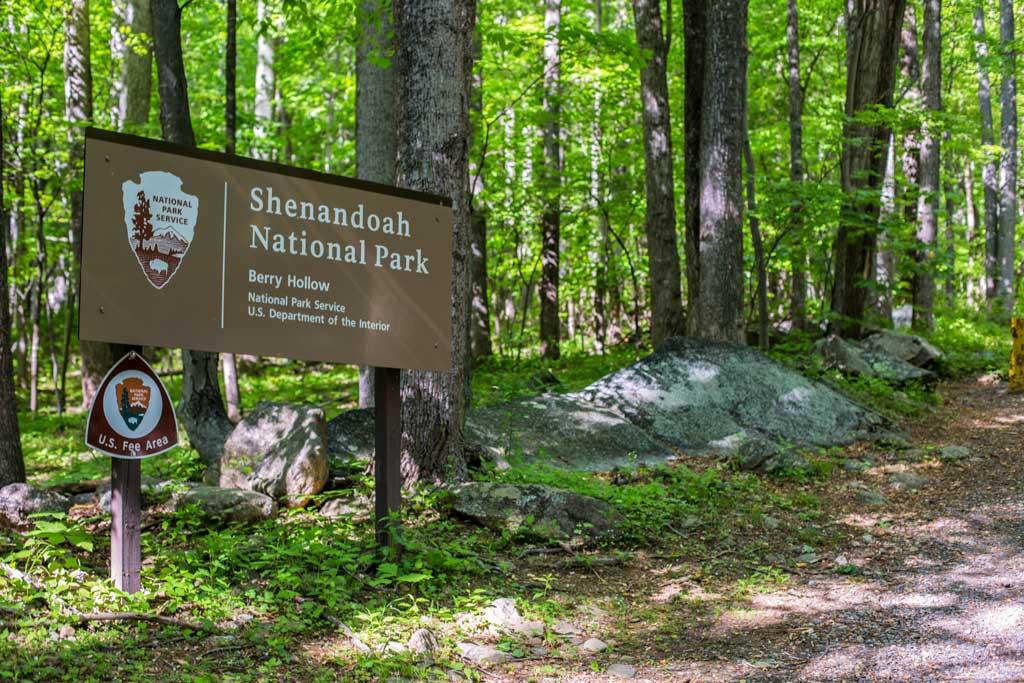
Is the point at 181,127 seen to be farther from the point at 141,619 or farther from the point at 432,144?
the point at 141,619

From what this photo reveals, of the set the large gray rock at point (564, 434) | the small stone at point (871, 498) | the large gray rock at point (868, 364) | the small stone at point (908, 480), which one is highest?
the large gray rock at point (868, 364)

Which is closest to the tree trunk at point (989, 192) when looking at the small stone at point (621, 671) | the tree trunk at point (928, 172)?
the tree trunk at point (928, 172)

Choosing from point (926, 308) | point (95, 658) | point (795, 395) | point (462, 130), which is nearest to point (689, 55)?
point (795, 395)

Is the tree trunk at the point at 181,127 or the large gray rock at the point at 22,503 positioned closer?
the large gray rock at the point at 22,503

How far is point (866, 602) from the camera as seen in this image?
5098mm

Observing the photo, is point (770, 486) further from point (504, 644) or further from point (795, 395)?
point (504, 644)

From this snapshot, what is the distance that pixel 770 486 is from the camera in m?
7.62

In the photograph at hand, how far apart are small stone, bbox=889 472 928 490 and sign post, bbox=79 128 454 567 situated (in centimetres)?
460

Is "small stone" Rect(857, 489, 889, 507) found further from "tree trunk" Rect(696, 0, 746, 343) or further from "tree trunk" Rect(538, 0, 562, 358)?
"tree trunk" Rect(538, 0, 562, 358)

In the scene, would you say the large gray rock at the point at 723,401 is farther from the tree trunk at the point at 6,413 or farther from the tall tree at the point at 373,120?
the tree trunk at the point at 6,413

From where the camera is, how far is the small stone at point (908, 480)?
24.9 feet

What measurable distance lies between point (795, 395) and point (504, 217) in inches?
276

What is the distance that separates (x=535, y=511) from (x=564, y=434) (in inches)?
98.4

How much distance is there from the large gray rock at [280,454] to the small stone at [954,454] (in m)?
5.87
